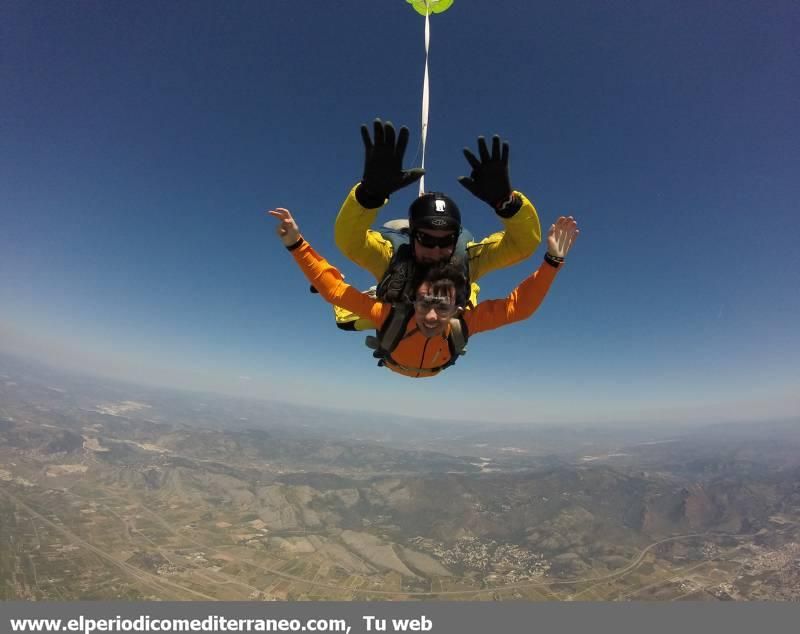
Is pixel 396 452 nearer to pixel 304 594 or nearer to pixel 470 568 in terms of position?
pixel 470 568

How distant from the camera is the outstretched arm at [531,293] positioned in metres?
2.79

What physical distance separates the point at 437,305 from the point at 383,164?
1078 mm

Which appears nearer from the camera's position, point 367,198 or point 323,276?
point 367,198

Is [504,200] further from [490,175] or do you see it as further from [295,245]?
[295,245]

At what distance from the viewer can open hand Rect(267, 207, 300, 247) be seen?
2.64m

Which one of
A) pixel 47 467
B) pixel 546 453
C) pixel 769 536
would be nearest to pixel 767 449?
pixel 546 453

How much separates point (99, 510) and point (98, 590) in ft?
101

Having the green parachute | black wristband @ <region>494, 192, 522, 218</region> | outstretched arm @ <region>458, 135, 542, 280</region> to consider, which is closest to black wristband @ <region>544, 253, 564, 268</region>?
outstretched arm @ <region>458, 135, 542, 280</region>

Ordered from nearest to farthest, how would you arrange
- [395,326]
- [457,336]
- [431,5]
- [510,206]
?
[510,206]
[395,326]
[457,336]
[431,5]

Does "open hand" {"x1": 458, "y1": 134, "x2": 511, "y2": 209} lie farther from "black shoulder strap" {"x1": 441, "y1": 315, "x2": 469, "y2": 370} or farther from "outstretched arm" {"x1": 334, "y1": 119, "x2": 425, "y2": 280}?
"black shoulder strap" {"x1": 441, "y1": 315, "x2": 469, "y2": 370}

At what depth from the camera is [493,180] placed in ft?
9.20

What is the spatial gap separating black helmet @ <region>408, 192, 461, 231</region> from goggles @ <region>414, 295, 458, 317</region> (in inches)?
20.2

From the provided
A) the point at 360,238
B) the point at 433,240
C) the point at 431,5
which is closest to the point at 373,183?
the point at 360,238

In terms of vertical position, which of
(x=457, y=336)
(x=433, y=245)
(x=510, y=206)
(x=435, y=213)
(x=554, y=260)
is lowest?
(x=457, y=336)
